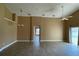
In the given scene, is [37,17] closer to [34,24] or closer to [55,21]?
[34,24]

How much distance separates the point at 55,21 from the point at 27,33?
10.3 feet

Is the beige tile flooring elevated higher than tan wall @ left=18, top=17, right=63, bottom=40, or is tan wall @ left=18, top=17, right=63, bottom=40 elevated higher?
tan wall @ left=18, top=17, right=63, bottom=40

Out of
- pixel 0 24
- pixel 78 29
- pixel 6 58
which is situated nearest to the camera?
pixel 6 58

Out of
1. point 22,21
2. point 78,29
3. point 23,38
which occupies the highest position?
point 22,21

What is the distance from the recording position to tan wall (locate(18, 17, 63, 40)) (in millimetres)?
13820

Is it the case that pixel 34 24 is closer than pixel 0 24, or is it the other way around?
pixel 0 24

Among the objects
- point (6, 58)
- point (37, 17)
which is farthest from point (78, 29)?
point (6, 58)

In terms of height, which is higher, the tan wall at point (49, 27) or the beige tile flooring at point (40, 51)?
the tan wall at point (49, 27)

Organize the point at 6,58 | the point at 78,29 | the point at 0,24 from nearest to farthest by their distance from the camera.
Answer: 1. the point at 6,58
2. the point at 0,24
3. the point at 78,29

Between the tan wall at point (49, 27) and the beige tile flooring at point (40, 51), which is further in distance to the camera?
the tan wall at point (49, 27)

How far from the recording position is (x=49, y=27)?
46.3 ft

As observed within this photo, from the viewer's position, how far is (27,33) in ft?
45.3

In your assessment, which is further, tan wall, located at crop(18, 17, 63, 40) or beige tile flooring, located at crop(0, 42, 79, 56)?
tan wall, located at crop(18, 17, 63, 40)

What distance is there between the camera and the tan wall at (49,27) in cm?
1382
